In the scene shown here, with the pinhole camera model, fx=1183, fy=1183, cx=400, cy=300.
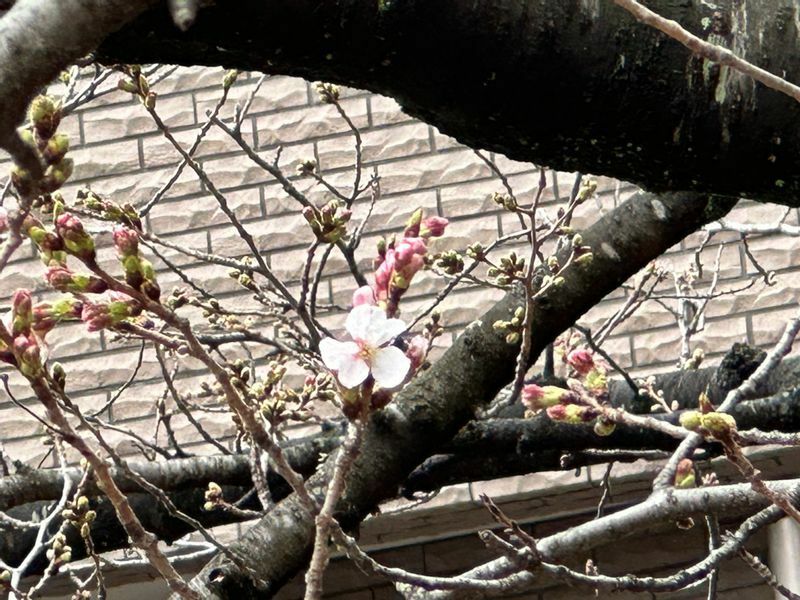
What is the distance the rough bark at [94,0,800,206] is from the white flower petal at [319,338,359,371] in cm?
37

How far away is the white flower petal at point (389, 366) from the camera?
1.24m

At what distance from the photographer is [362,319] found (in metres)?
1.28

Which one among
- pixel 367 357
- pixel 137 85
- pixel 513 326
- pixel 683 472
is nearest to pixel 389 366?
pixel 367 357

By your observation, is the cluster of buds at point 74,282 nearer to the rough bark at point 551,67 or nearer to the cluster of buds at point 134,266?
the cluster of buds at point 134,266

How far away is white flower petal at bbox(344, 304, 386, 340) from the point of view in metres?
1.25

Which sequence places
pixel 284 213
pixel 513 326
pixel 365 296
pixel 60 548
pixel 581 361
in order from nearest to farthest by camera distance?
pixel 365 296 < pixel 581 361 < pixel 513 326 < pixel 60 548 < pixel 284 213

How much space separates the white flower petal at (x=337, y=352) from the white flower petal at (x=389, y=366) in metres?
0.03

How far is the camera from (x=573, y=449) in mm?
2787

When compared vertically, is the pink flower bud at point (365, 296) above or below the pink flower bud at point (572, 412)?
above

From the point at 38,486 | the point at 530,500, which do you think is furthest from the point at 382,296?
the point at 530,500

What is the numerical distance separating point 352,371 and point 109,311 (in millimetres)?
277

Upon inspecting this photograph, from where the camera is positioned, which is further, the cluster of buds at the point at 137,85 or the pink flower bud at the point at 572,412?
the cluster of buds at the point at 137,85

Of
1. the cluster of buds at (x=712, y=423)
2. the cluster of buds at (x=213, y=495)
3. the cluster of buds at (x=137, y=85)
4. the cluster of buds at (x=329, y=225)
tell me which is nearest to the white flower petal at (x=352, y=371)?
the cluster of buds at (x=712, y=423)

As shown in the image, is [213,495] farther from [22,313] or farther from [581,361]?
[22,313]
